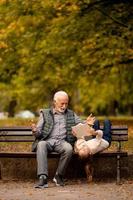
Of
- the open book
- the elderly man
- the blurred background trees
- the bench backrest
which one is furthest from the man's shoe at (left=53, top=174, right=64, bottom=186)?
the blurred background trees

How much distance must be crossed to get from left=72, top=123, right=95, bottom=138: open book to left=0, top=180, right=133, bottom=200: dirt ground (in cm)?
81

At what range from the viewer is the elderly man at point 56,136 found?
417 inches

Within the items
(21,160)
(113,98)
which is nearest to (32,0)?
(21,160)

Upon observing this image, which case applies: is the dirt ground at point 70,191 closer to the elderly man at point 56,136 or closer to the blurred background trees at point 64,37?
the elderly man at point 56,136

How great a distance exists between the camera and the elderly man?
10.6 metres

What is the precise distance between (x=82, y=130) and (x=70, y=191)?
43.2 inches

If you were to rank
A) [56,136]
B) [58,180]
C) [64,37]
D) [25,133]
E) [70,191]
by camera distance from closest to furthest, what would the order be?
[70,191] < [58,180] < [56,136] < [25,133] < [64,37]

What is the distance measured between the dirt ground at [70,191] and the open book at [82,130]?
810 millimetres

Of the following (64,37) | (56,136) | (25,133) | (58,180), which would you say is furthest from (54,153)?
(64,37)

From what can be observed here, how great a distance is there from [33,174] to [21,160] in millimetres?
313

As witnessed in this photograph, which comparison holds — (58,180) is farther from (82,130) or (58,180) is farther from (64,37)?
(64,37)

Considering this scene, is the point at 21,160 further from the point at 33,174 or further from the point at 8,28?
the point at 8,28

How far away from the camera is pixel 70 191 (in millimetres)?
10203

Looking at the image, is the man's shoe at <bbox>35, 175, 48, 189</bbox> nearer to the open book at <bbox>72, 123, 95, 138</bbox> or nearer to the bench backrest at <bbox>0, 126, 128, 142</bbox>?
the open book at <bbox>72, 123, 95, 138</bbox>
